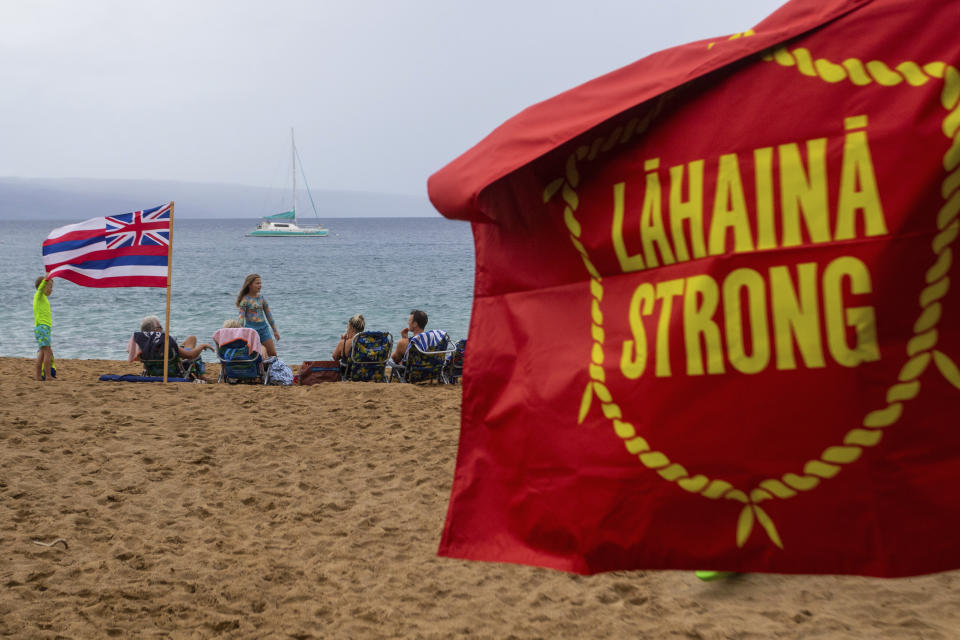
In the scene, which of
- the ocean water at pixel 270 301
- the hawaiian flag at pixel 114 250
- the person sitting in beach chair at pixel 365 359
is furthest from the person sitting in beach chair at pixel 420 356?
the ocean water at pixel 270 301

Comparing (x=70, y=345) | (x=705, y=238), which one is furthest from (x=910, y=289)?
(x=70, y=345)

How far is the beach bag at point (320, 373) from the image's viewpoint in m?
10.6

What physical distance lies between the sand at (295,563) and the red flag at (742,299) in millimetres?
2422

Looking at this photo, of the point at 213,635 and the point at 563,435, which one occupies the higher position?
the point at 563,435

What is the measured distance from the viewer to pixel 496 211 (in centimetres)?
194

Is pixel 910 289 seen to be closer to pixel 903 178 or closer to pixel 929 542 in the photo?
pixel 903 178

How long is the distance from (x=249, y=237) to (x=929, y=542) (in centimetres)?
10772

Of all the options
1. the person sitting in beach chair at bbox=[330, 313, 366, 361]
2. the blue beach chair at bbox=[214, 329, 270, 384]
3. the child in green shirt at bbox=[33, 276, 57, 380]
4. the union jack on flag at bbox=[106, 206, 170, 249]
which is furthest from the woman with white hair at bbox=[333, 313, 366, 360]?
the child in green shirt at bbox=[33, 276, 57, 380]

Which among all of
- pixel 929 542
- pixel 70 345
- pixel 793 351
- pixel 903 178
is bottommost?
pixel 70 345

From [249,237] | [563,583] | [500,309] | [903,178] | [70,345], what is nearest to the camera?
[903,178]

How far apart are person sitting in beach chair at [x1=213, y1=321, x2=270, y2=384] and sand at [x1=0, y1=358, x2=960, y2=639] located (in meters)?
2.18

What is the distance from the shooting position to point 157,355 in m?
10.4

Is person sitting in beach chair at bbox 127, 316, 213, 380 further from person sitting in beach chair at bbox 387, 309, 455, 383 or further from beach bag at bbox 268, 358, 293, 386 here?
person sitting in beach chair at bbox 387, 309, 455, 383

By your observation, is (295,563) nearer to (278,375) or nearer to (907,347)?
(907,347)
